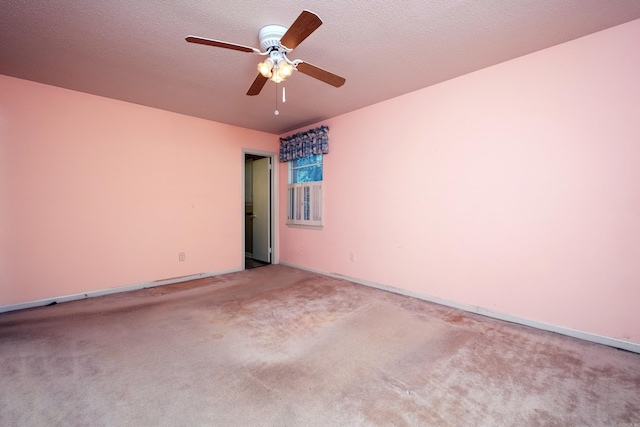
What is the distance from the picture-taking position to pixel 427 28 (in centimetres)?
207

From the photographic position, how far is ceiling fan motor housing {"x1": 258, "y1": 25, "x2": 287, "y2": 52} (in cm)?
200

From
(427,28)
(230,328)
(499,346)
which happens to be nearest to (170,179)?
(230,328)

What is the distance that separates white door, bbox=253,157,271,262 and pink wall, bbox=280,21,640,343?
2.21 meters

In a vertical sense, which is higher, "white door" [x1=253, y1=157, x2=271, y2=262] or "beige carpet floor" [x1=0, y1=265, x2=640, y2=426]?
"white door" [x1=253, y1=157, x2=271, y2=262]

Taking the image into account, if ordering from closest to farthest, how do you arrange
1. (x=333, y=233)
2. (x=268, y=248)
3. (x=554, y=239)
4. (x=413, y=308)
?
(x=554, y=239), (x=413, y=308), (x=333, y=233), (x=268, y=248)

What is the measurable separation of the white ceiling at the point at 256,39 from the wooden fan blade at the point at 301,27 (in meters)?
0.33

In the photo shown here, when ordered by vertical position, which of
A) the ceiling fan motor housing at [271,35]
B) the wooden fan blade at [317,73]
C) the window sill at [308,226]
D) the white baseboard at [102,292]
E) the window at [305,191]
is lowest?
the white baseboard at [102,292]

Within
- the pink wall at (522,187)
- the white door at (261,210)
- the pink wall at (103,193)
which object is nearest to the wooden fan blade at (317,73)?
the pink wall at (522,187)

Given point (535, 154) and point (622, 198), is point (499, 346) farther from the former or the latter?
point (535, 154)

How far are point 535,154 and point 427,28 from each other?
1.52 m

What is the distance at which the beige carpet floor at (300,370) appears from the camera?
1.45 m

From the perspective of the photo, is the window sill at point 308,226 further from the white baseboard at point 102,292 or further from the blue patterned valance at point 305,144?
the white baseboard at point 102,292

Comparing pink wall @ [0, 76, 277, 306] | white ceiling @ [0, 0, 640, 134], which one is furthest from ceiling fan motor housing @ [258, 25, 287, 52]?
pink wall @ [0, 76, 277, 306]

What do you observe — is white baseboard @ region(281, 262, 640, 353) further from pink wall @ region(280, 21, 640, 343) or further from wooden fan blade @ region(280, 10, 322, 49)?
wooden fan blade @ region(280, 10, 322, 49)
